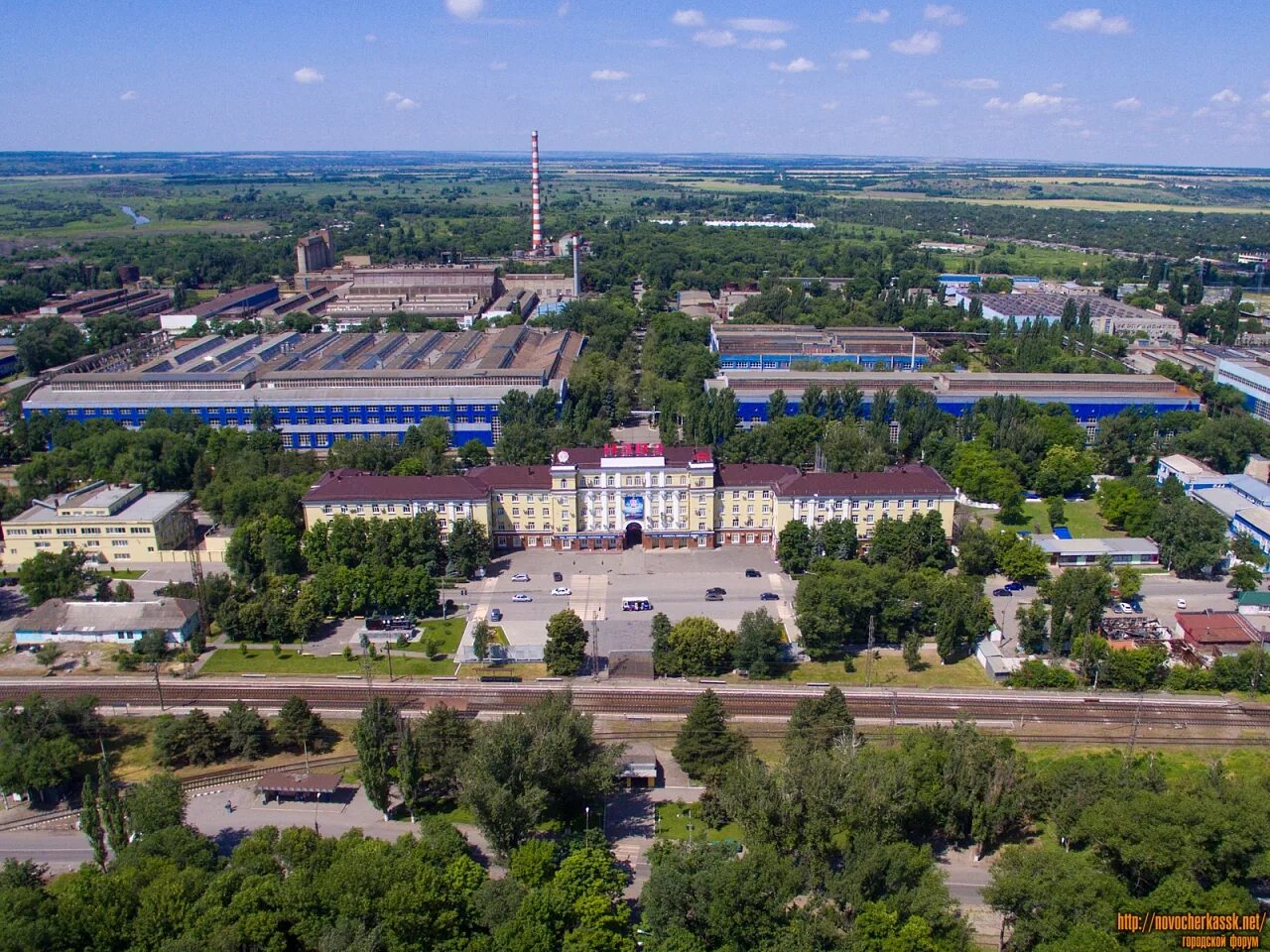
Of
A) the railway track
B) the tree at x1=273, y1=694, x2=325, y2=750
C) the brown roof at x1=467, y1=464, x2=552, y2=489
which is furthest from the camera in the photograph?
the brown roof at x1=467, y1=464, x2=552, y2=489

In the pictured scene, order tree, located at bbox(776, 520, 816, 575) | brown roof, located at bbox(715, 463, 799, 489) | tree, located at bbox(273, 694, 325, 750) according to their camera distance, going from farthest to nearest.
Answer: brown roof, located at bbox(715, 463, 799, 489), tree, located at bbox(776, 520, 816, 575), tree, located at bbox(273, 694, 325, 750)

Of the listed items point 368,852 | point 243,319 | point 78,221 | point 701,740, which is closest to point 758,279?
point 243,319

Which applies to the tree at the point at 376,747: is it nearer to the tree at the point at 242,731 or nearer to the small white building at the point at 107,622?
the tree at the point at 242,731

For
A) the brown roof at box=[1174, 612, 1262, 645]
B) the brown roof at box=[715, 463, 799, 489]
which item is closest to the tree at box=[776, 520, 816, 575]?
the brown roof at box=[715, 463, 799, 489]

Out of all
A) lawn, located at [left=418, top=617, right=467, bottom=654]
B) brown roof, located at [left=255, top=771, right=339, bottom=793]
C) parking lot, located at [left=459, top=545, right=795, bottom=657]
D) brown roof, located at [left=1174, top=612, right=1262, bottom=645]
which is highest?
brown roof, located at [left=1174, top=612, right=1262, bottom=645]

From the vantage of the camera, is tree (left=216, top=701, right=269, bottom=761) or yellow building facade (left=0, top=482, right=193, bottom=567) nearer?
tree (left=216, top=701, right=269, bottom=761)

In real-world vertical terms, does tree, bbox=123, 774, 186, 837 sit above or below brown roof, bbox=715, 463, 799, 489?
below

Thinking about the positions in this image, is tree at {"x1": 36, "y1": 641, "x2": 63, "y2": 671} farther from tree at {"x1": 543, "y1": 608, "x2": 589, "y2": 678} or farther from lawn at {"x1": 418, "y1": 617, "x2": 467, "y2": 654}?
tree at {"x1": 543, "y1": 608, "x2": 589, "y2": 678}

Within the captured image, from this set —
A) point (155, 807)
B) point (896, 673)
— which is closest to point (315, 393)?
point (155, 807)

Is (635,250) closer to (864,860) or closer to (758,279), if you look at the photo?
(758,279)
